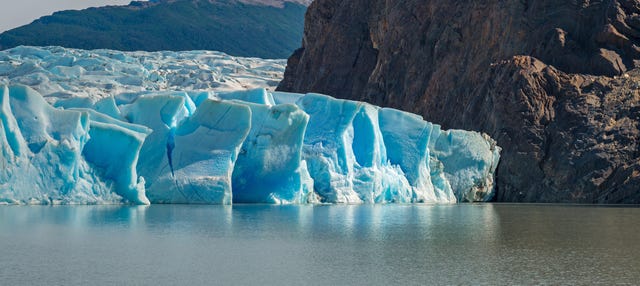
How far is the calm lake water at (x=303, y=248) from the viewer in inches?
543

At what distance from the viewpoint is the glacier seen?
2575 centimetres

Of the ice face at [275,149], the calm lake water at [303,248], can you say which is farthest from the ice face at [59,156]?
the ice face at [275,149]

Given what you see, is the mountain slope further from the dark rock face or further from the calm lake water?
the calm lake water

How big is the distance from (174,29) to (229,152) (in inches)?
3650

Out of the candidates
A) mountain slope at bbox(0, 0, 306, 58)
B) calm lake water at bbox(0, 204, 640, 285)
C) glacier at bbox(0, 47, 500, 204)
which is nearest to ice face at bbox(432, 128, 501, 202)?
glacier at bbox(0, 47, 500, 204)

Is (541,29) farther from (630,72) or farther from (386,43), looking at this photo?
(386,43)

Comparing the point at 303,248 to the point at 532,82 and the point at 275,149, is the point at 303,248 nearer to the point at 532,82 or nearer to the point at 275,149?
the point at 275,149

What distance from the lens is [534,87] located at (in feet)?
135

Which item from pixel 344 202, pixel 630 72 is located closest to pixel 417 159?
pixel 344 202

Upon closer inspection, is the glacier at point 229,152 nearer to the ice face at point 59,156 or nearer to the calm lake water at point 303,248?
the ice face at point 59,156

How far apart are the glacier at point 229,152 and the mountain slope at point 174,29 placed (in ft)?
254

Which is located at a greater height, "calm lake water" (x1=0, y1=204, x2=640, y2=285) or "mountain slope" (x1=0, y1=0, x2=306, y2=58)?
"mountain slope" (x1=0, y1=0, x2=306, y2=58)

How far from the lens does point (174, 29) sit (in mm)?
118312

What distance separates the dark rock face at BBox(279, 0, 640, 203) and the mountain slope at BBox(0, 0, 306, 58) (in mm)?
58672
